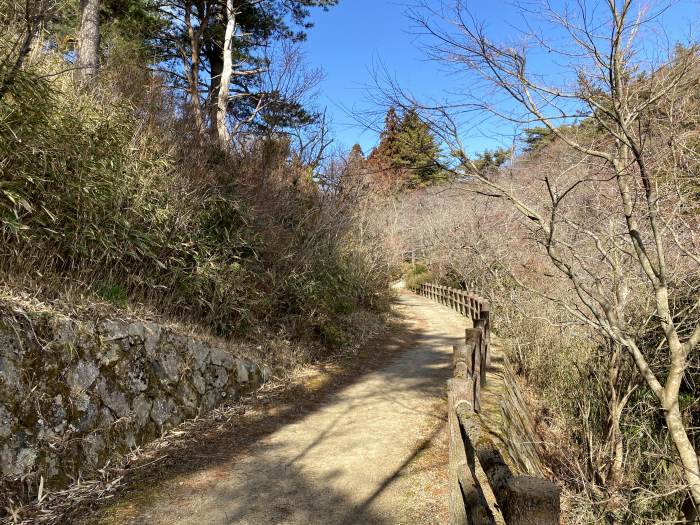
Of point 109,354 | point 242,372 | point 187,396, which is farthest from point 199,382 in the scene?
point 109,354

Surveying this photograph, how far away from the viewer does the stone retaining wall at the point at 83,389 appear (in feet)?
11.0

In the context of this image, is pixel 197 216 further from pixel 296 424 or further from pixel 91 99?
pixel 296 424

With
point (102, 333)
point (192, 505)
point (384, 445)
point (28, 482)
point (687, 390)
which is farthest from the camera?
point (687, 390)

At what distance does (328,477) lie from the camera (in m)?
4.03

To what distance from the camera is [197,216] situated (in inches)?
249

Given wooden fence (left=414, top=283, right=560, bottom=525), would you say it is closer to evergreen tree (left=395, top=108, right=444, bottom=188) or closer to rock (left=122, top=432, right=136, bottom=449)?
evergreen tree (left=395, top=108, right=444, bottom=188)

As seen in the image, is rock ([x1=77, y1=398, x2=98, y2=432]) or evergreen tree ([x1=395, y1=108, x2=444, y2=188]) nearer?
rock ([x1=77, y1=398, x2=98, y2=432])

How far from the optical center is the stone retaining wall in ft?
11.0

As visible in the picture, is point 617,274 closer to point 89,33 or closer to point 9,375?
point 9,375

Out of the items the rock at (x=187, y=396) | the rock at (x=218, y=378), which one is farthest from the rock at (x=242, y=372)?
the rock at (x=187, y=396)

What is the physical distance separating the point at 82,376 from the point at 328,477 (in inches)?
97.3

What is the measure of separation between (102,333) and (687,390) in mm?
7228

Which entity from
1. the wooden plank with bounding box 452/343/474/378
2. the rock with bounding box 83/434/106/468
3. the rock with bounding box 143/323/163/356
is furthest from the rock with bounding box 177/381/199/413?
the wooden plank with bounding box 452/343/474/378

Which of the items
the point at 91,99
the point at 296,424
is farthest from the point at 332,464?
the point at 91,99
